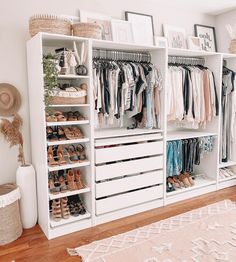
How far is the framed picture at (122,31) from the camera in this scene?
10.2 ft

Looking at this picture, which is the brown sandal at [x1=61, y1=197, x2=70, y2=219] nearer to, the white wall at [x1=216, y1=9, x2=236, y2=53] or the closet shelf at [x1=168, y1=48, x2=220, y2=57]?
the closet shelf at [x1=168, y1=48, x2=220, y2=57]

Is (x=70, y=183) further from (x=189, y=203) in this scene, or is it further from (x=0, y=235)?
(x=189, y=203)

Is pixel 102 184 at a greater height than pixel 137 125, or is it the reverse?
pixel 137 125

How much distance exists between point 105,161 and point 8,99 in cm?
116

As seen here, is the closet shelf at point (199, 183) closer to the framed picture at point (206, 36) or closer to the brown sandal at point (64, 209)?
the brown sandal at point (64, 209)

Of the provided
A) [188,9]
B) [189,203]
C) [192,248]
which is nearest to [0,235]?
[192,248]

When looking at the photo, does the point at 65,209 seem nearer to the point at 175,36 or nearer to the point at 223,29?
the point at 175,36


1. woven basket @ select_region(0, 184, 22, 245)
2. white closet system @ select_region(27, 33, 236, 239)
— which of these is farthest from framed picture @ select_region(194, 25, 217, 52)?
woven basket @ select_region(0, 184, 22, 245)

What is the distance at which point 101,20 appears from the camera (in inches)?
120

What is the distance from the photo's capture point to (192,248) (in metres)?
2.20

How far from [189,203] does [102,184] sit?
4.03ft

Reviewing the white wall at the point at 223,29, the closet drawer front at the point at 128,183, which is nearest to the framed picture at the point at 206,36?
the white wall at the point at 223,29

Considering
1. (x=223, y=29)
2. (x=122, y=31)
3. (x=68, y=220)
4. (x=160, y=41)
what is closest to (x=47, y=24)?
(x=122, y=31)

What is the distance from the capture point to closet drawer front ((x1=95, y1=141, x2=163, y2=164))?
2615 mm
